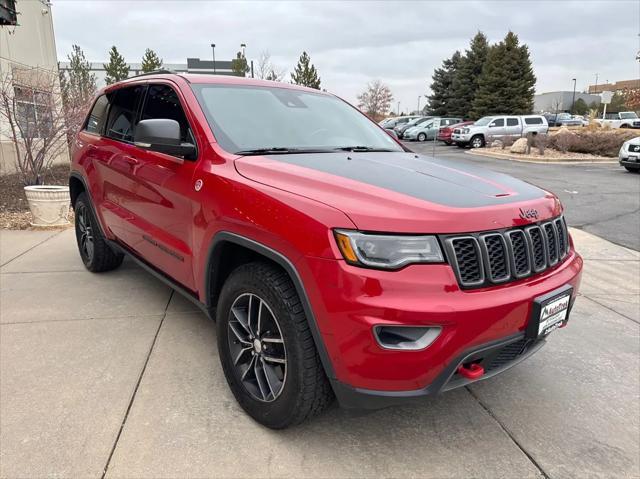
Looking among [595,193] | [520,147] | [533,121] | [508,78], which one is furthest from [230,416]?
[508,78]

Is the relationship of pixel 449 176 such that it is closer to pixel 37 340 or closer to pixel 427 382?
pixel 427 382

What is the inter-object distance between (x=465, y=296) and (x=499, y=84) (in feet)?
139

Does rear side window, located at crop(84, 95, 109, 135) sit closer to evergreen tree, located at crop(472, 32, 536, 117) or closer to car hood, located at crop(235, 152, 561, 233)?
car hood, located at crop(235, 152, 561, 233)

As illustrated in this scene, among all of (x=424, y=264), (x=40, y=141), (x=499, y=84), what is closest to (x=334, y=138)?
(x=424, y=264)

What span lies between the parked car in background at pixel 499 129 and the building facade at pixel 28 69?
2062 centimetres

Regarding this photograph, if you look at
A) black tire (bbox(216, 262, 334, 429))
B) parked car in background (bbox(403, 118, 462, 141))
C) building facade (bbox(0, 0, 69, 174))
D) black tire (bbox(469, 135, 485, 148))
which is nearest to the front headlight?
black tire (bbox(216, 262, 334, 429))

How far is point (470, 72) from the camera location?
147 feet

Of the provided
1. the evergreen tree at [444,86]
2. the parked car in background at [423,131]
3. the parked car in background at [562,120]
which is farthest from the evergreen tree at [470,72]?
the parked car in background at [423,131]

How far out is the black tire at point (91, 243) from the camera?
4.64m

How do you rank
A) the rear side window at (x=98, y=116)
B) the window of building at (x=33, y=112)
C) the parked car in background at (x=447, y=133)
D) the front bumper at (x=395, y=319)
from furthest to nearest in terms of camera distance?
1. the parked car in background at (x=447, y=133)
2. the window of building at (x=33, y=112)
3. the rear side window at (x=98, y=116)
4. the front bumper at (x=395, y=319)

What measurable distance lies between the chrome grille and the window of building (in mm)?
8735

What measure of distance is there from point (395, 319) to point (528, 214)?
0.91 meters

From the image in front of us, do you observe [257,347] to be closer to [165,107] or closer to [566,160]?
[165,107]

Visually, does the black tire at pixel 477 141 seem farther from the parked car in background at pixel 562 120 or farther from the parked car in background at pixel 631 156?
the parked car in background at pixel 562 120
